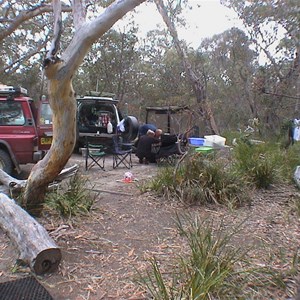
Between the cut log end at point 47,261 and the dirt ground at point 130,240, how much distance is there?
0.07 m

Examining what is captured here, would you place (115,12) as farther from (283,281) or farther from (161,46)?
(161,46)

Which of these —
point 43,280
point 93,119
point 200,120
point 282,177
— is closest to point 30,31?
point 93,119

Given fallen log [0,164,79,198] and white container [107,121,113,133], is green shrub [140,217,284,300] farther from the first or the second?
white container [107,121,113,133]

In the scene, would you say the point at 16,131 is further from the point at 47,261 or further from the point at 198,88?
the point at 198,88

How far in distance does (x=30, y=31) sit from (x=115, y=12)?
1533cm

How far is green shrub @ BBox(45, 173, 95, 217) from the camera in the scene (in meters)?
4.38

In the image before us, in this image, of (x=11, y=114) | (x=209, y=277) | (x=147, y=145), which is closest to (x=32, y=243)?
(x=209, y=277)

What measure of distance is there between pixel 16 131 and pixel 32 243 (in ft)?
13.3

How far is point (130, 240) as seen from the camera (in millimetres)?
3828

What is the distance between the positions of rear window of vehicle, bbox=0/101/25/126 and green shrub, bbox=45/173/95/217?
246 cm

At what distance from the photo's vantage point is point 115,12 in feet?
11.6

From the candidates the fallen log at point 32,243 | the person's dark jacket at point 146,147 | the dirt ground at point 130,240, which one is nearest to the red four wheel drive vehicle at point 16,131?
the dirt ground at point 130,240

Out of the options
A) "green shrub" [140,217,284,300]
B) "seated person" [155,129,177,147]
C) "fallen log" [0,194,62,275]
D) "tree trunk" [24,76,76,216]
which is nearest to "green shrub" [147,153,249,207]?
"tree trunk" [24,76,76,216]

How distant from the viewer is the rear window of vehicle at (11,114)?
263 inches
